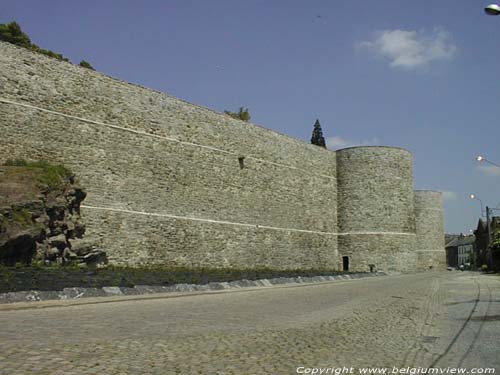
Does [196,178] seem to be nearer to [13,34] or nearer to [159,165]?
[159,165]

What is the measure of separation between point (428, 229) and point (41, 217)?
40.4m

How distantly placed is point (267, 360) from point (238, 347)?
0.77 meters

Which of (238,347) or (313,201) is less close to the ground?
(313,201)

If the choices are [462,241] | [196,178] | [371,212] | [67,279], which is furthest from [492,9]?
[462,241]

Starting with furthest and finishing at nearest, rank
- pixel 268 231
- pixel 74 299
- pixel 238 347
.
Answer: pixel 268 231 < pixel 74 299 < pixel 238 347

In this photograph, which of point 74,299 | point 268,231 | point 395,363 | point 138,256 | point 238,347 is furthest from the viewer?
point 268,231

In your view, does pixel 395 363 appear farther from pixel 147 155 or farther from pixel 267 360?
A: pixel 147 155

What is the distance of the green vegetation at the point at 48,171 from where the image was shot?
17.0 metres

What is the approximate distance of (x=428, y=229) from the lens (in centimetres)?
4916

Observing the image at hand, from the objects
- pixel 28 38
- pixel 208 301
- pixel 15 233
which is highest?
pixel 28 38

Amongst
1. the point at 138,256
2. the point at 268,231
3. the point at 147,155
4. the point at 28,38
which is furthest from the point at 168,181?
the point at 28,38

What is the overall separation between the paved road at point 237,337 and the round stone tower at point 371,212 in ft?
81.8

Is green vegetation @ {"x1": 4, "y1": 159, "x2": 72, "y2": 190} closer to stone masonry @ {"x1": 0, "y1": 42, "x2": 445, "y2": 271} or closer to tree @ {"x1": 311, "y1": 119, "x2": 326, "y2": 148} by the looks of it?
stone masonry @ {"x1": 0, "y1": 42, "x2": 445, "y2": 271}

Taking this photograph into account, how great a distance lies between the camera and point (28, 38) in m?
33.4
